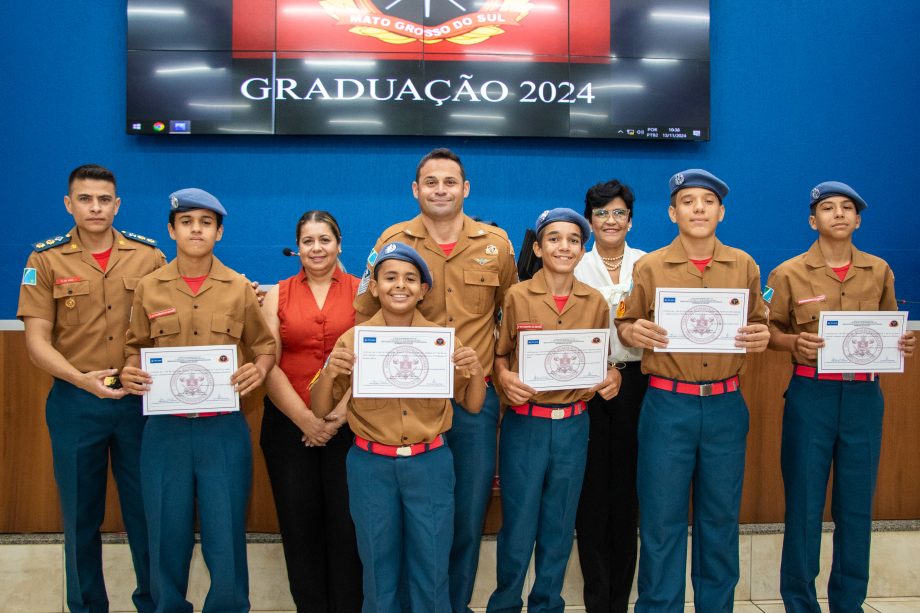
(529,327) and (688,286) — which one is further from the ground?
(688,286)

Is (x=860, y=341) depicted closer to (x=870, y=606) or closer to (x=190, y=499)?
(x=870, y=606)

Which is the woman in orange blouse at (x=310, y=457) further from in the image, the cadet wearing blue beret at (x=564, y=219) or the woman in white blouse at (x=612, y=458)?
the woman in white blouse at (x=612, y=458)

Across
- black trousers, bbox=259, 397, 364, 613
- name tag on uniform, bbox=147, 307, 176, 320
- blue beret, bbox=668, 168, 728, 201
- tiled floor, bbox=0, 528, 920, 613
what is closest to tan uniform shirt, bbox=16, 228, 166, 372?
name tag on uniform, bbox=147, 307, 176, 320

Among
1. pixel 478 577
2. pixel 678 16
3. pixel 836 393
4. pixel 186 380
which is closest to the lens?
pixel 186 380

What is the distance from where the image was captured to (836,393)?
109 inches

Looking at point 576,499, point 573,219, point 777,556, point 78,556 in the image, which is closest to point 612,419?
point 576,499

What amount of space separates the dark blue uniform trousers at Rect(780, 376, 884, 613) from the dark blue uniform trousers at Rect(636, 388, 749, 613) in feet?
1.17

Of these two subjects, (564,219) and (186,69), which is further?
(186,69)

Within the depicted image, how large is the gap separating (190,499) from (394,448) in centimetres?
81

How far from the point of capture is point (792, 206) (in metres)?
4.86

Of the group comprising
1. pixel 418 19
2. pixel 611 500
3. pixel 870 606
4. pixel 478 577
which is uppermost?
pixel 418 19

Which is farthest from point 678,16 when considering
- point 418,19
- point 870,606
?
point 870,606

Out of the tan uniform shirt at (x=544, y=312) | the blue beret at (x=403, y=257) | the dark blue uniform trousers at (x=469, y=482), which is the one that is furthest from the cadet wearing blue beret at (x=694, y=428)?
the blue beret at (x=403, y=257)

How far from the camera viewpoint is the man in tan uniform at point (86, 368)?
2650 mm
